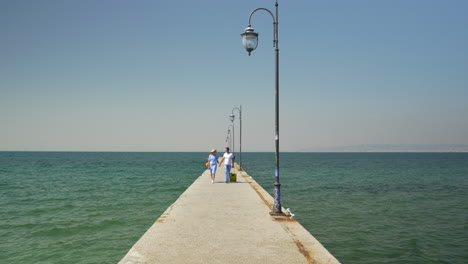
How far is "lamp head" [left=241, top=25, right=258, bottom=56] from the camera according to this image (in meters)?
10.7

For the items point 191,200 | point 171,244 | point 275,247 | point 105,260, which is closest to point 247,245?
point 275,247

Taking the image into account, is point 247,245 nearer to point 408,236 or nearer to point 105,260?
point 105,260

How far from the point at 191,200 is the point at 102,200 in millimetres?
9940

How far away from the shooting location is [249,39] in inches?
424

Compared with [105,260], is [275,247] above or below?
above

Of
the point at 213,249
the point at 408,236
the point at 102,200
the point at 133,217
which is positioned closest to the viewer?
the point at 213,249

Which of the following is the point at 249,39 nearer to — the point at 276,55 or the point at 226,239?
the point at 276,55

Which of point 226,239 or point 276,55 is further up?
point 276,55

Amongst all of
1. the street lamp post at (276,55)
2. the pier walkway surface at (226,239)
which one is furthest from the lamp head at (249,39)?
the pier walkway surface at (226,239)

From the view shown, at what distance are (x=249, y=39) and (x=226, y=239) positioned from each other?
591 centimetres

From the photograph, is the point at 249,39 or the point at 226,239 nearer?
the point at 226,239

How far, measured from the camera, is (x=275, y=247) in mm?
7082

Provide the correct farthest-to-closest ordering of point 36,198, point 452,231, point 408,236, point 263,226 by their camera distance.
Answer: point 36,198, point 452,231, point 408,236, point 263,226

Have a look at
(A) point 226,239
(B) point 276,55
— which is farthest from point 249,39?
(A) point 226,239
